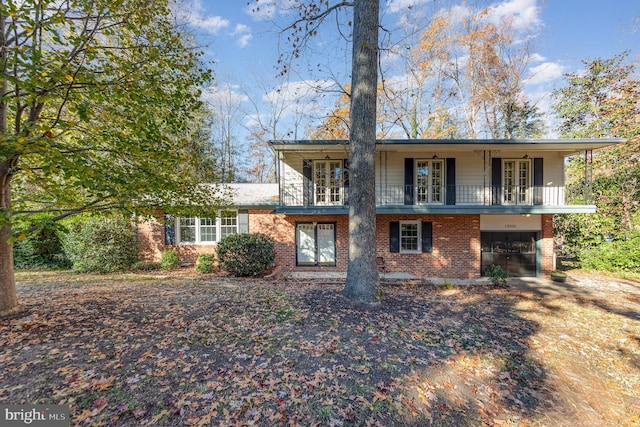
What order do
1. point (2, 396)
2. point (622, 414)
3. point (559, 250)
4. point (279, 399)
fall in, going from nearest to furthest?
1. point (2, 396)
2. point (279, 399)
3. point (622, 414)
4. point (559, 250)

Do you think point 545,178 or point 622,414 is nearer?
point 622,414

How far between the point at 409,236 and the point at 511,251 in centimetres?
436

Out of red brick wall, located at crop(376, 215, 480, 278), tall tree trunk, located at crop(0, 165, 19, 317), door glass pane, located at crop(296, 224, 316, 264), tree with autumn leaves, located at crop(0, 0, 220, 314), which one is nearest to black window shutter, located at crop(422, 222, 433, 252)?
red brick wall, located at crop(376, 215, 480, 278)

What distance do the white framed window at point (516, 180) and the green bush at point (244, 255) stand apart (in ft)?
33.2

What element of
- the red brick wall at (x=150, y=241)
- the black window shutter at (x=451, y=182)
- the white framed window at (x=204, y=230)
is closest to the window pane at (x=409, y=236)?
the black window shutter at (x=451, y=182)

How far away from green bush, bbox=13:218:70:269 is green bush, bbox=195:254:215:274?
617 cm

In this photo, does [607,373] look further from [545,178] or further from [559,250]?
[559,250]

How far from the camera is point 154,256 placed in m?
11.1

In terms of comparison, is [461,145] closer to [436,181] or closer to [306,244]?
[436,181]

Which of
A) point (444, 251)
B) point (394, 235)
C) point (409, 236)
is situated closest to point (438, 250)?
point (444, 251)

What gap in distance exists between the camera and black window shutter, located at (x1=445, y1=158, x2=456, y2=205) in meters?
10.2

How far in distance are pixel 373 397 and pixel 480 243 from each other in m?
9.82

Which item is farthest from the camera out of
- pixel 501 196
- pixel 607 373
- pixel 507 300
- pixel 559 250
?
pixel 559 250

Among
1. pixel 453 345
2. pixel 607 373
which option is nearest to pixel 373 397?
pixel 453 345
